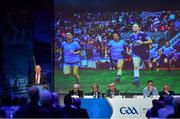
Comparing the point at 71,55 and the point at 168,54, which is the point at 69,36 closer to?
the point at 71,55

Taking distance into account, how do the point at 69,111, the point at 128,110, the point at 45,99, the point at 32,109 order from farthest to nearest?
1. the point at 128,110
2. the point at 69,111
3. the point at 45,99
4. the point at 32,109

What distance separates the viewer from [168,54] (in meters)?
14.8

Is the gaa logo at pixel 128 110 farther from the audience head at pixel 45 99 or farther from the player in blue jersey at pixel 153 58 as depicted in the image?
the audience head at pixel 45 99

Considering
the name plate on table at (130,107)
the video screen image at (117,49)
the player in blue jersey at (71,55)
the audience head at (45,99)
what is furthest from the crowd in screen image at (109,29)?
the audience head at (45,99)

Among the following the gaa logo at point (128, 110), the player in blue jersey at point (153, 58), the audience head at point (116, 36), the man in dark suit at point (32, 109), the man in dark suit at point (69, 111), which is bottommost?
the gaa logo at point (128, 110)

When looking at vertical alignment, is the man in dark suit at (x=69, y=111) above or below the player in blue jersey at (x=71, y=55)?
below

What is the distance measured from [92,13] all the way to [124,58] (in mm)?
1771

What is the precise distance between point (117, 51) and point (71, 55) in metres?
1.49

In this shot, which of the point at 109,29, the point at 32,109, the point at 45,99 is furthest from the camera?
the point at 109,29

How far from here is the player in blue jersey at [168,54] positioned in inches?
581

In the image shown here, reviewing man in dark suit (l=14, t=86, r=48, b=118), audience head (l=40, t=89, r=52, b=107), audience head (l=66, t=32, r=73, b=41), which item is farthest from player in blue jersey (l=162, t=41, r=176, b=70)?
man in dark suit (l=14, t=86, r=48, b=118)

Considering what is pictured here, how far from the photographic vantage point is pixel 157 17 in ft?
48.5

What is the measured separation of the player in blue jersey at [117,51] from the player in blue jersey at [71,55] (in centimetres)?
107

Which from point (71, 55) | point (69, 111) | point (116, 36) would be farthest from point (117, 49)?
point (69, 111)
